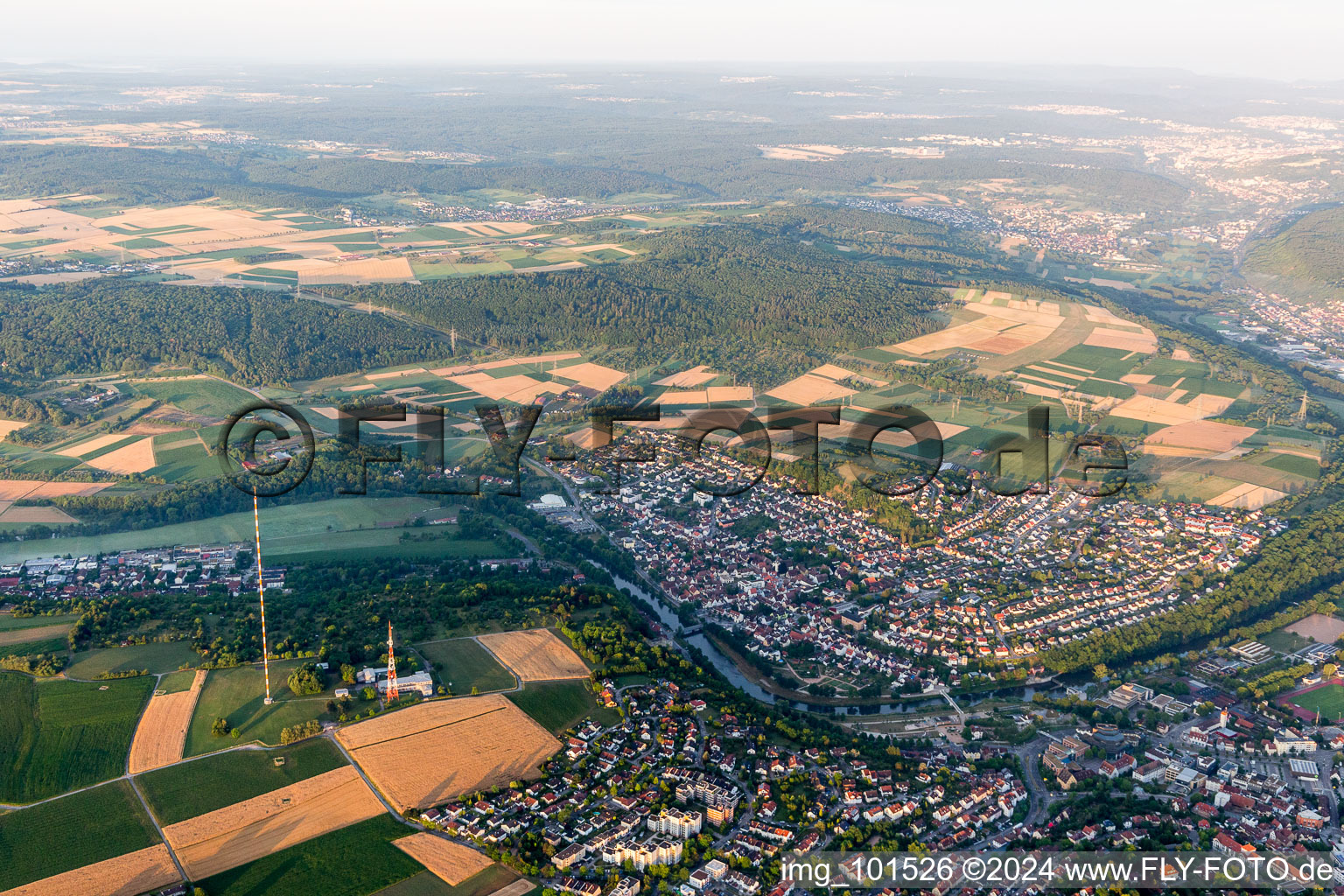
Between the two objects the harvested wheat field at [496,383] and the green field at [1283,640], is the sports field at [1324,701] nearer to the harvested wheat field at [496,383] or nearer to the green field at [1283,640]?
the green field at [1283,640]

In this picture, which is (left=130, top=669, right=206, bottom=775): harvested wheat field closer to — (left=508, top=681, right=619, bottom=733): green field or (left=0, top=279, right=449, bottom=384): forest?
(left=508, top=681, right=619, bottom=733): green field

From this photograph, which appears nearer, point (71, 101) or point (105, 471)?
point (105, 471)

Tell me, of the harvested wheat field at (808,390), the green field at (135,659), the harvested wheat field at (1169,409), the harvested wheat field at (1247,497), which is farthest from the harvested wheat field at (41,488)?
the harvested wheat field at (1169,409)

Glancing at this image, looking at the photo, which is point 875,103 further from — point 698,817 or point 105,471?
point 698,817

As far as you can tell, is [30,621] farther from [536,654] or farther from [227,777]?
[536,654]

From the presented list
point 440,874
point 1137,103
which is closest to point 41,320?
point 440,874

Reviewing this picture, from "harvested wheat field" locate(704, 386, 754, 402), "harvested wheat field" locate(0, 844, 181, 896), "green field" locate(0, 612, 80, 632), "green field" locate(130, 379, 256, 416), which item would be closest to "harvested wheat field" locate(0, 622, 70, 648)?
"green field" locate(0, 612, 80, 632)
